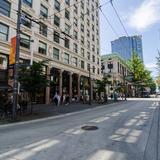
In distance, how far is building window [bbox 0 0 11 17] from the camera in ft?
73.9

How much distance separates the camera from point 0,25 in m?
22.2

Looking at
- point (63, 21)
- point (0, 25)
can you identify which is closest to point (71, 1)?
point (63, 21)

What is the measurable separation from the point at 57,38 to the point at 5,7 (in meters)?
11.2

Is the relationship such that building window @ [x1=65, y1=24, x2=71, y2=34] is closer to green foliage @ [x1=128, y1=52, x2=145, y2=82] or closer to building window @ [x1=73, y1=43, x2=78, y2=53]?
building window @ [x1=73, y1=43, x2=78, y2=53]

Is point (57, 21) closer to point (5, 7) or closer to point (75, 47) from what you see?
point (75, 47)

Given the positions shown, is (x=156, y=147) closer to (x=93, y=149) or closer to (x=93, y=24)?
(x=93, y=149)

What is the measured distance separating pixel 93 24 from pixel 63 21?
16.9m

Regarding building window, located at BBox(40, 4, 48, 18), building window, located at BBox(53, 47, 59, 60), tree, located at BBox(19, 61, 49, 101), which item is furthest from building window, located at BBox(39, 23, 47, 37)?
tree, located at BBox(19, 61, 49, 101)

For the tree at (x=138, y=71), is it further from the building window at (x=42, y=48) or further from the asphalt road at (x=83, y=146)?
the asphalt road at (x=83, y=146)

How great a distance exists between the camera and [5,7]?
23.1 m

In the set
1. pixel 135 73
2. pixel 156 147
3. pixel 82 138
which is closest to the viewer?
pixel 156 147

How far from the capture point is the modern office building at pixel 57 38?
2336 cm

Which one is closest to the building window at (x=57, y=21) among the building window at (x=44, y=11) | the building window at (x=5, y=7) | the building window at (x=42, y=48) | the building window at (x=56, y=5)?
the building window at (x=56, y=5)

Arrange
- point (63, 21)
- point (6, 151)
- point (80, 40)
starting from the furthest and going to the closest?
point (80, 40), point (63, 21), point (6, 151)
